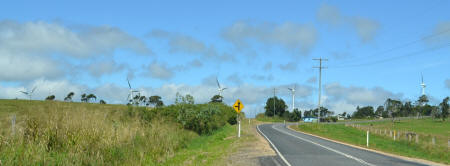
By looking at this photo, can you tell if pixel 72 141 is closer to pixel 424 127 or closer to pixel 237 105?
pixel 237 105

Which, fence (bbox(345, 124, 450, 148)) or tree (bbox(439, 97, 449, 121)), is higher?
tree (bbox(439, 97, 449, 121))

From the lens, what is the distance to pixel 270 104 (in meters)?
139

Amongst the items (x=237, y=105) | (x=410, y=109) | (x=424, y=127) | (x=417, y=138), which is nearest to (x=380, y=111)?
(x=410, y=109)

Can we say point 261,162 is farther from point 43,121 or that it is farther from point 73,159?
point 43,121

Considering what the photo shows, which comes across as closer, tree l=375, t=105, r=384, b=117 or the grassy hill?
the grassy hill

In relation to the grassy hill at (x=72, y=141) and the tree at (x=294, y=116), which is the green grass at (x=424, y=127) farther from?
the grassy hill at (x=72, y=141)

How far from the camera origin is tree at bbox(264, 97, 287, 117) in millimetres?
138000

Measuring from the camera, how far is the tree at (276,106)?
138 m

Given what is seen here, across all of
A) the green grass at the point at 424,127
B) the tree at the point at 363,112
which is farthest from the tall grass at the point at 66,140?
the tree at the point at 363,112

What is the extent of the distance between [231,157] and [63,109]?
331 inches

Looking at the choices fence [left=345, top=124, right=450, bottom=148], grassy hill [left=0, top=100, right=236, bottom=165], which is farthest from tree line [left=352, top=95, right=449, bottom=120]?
grassy hill [left=0, top=100, right=236, bottom=165]

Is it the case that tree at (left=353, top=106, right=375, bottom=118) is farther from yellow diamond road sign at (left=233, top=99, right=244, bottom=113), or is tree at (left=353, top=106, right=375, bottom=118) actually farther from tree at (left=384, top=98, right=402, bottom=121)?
yellow diamond road sign at (left=233, top=99, right=244, bottom=113)

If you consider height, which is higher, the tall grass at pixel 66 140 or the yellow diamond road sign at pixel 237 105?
the yellow diamond road sign at pixel 237 105

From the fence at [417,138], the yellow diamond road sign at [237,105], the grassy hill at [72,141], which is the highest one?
the yellow diamond road sign at [237,105]
